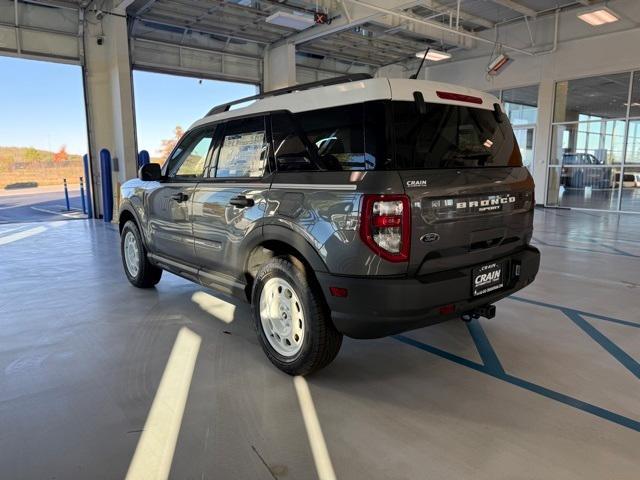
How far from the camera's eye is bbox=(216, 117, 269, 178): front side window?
117 inches

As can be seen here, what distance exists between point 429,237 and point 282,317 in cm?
106

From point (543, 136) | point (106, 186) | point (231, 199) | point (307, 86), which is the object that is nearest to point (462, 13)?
point (543, 136)

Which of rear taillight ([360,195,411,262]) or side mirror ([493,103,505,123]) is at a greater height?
side mirror ([493,103,505,123])

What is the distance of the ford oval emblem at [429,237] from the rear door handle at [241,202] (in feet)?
3.76

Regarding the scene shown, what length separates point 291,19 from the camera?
948 centimetres

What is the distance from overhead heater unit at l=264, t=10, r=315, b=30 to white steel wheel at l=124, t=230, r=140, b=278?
6.43 metres

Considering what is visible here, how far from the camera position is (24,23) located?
32.2ft

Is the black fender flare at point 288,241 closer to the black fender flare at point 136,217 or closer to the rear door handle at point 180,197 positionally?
the rear door handle at point 180,197

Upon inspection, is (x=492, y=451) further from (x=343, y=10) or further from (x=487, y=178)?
(x=343, y=10)

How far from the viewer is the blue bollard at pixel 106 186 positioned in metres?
10.6

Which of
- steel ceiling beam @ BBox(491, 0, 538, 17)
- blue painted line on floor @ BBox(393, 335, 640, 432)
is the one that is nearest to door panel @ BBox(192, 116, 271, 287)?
blue painted line on floor @ BBox(393, 335, 640, 432)

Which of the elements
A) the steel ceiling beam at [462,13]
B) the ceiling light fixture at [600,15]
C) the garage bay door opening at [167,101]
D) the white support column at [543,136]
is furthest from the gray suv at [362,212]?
the white support column at [543,136]

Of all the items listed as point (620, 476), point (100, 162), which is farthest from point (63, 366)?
point (100, 162)

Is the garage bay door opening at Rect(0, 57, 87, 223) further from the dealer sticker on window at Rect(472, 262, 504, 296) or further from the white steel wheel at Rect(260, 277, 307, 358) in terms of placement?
the dealer sticker on window at Rect(472, 262, 504, 296)
